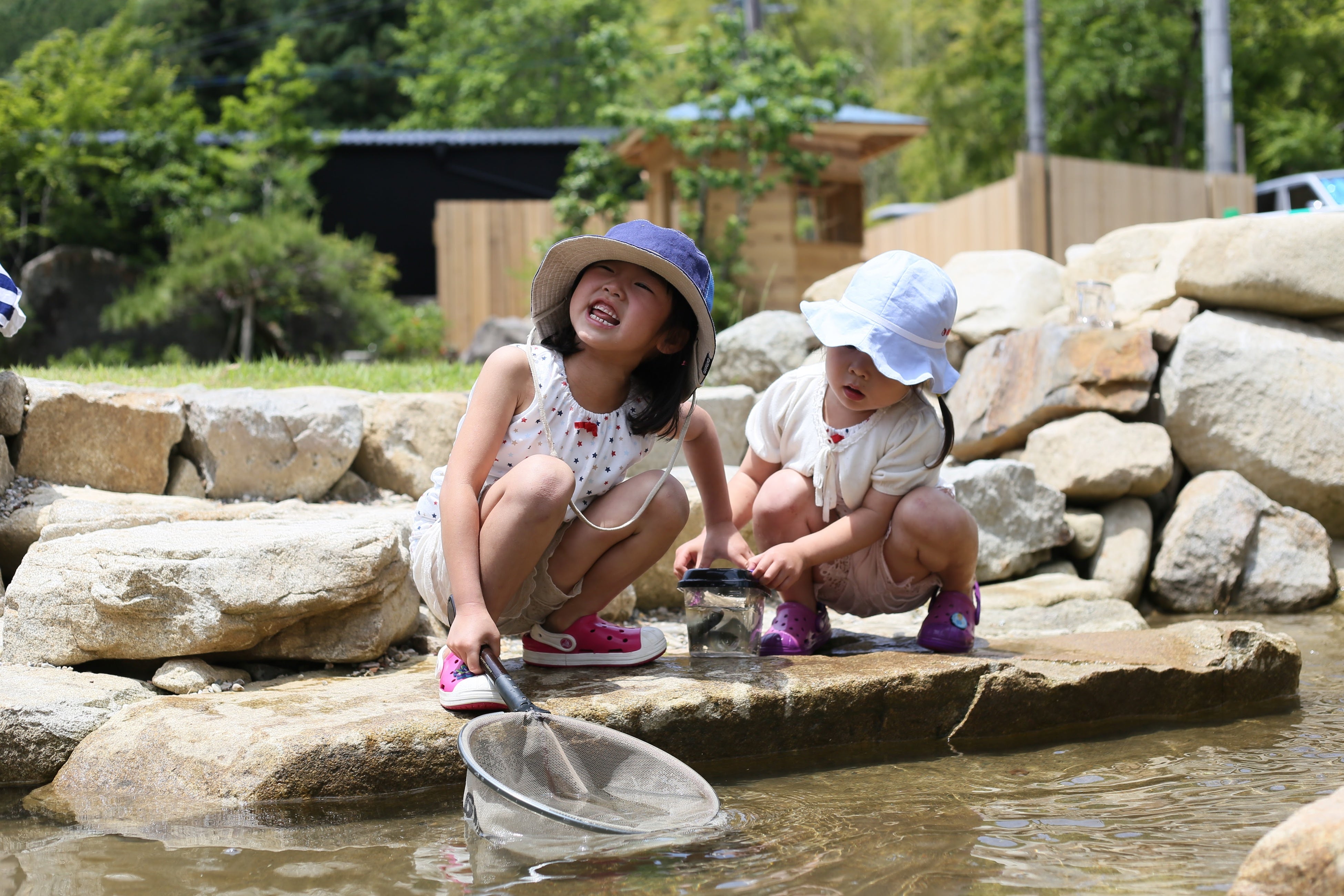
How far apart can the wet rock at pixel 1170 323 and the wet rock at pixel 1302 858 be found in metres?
3.92

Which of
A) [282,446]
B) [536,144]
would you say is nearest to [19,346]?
[536,144]

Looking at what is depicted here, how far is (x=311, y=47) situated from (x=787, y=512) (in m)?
25.6

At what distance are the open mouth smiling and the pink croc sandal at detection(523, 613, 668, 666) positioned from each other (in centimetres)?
72

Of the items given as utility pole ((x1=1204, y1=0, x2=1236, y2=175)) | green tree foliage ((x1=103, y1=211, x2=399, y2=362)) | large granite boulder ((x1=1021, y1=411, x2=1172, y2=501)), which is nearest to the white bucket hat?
large granite boulder ((x1=1021, y1=411, x2=1172, y2=501))

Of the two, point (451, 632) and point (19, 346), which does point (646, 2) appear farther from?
point (451, 632)

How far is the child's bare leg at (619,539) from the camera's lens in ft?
8.75

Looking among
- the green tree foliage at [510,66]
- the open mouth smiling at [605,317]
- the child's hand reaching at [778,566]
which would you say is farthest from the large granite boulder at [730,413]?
the green tree foliage at [510,66]

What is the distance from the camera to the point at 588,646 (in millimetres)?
2840

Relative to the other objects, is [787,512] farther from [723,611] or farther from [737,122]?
[737,122]

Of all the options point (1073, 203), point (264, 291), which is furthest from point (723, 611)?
point (1073, 203)

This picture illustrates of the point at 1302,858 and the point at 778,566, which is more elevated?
the point at 778,566

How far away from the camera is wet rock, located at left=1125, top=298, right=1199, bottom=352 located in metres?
5.24

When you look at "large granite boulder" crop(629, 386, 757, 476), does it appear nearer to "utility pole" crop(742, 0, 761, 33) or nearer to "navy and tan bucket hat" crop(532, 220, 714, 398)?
"navy and tan bucket hat" crop(532, 220, 714, 398)

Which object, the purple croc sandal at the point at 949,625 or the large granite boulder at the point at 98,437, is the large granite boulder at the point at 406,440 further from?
the purple croc sandal at the point at 949,625
